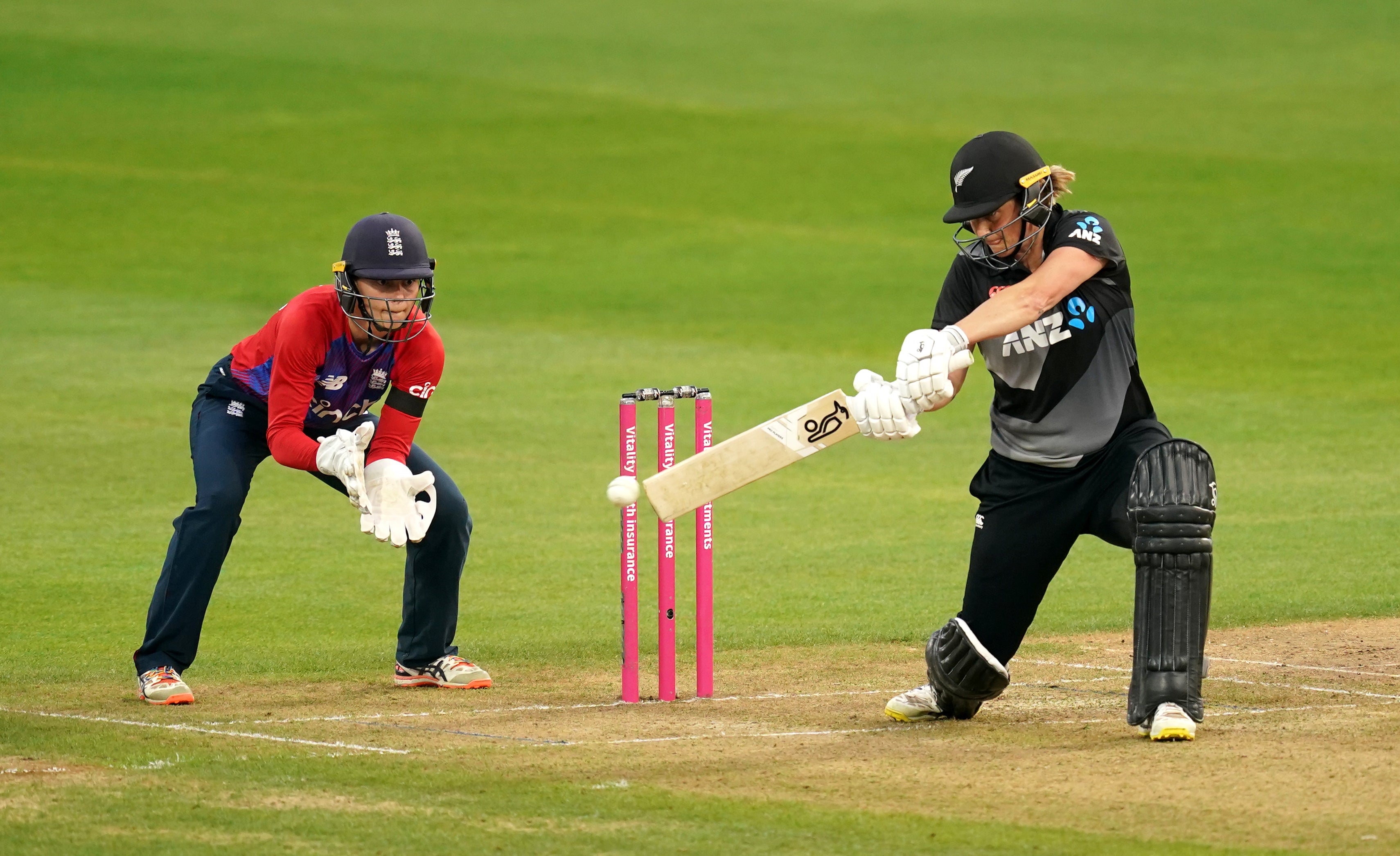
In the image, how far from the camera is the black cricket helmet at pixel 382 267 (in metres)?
6.33

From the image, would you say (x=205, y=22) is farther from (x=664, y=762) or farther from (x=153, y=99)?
(x=664, y=762)

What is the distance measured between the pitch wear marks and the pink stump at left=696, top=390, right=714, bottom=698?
0.86 meters

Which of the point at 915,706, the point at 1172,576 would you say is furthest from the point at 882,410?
the point at 915,706

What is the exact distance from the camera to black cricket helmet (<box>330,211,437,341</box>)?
249 inches

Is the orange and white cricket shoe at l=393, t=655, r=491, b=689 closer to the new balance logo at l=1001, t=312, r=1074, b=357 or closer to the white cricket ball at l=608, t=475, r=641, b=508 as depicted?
the white cricket ball at l=608, t=475, r=641, b=508

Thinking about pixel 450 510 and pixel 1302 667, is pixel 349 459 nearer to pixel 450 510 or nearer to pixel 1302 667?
pixel 450 510

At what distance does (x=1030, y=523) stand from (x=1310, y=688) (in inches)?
53.4

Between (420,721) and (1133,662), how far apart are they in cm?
232

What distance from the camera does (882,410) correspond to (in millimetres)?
5371

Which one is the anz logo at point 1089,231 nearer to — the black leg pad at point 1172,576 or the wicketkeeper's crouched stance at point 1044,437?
the wicketkeeper's crouched stance at point 1044,437

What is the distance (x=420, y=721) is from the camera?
20.0 feet

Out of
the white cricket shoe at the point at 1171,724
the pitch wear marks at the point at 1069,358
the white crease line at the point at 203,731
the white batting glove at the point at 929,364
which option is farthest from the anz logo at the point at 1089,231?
the white crease line at the point at 203,731

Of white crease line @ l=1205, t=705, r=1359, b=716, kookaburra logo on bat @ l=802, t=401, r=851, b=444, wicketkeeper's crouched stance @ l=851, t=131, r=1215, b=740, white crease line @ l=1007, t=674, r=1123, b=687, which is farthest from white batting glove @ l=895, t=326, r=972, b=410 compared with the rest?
white crease line @ l=1007, t=674, r=1123, b=687

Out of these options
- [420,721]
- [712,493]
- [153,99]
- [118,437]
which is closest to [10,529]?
[118,437]
